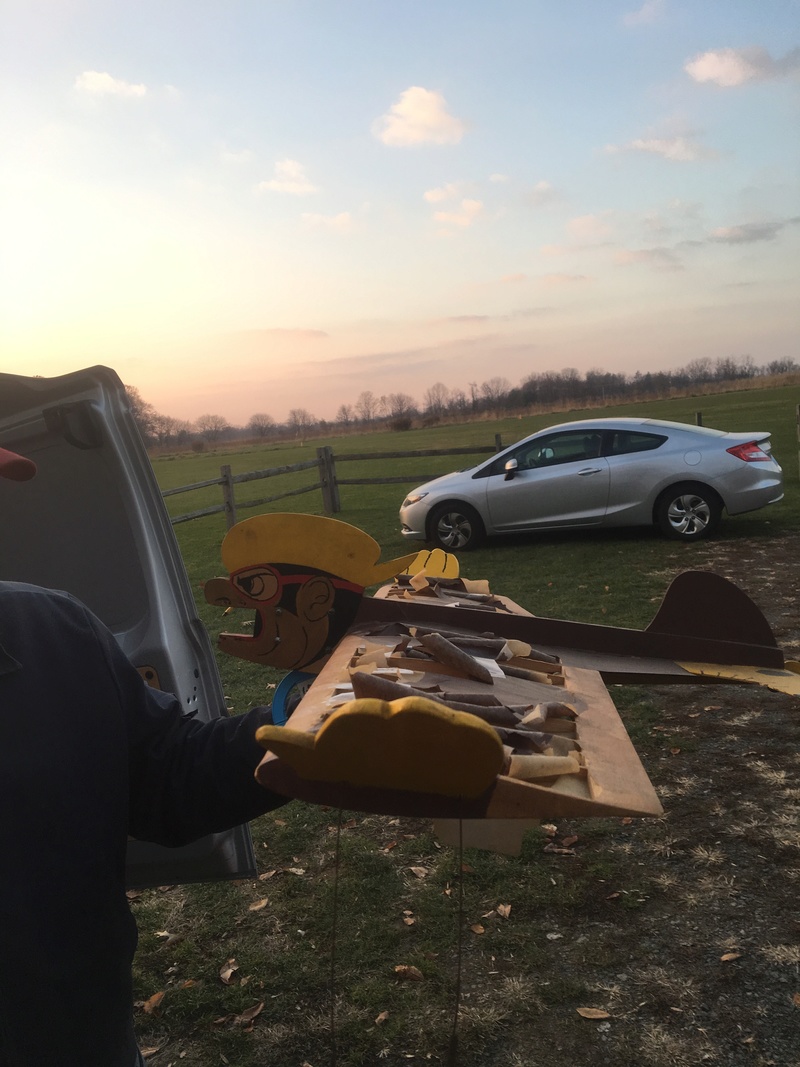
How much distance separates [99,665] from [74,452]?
1294mm

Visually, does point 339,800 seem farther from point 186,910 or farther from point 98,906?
point 186,910

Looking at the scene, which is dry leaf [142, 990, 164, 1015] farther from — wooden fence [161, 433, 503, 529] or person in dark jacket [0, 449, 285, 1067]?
wooden fence [161, 433, 503, 529]

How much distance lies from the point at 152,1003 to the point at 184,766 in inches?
70.3

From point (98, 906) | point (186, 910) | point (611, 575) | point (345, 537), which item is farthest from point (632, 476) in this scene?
point (98, 906)

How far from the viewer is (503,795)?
117cm

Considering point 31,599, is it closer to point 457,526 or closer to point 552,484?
point 552,484

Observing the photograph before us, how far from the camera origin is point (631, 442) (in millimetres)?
10625

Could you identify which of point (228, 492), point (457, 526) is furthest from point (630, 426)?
point (228, 492)

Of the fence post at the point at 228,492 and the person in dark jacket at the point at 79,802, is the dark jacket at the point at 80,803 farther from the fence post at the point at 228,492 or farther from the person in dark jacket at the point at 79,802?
the fence post at the point at 228,492

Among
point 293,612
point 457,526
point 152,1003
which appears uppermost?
point 293,612

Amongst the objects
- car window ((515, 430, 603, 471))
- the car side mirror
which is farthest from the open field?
the car side mirror

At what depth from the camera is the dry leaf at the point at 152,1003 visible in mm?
2904

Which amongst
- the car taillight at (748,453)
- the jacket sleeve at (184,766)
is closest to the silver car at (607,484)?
the car taillight at (748,453)

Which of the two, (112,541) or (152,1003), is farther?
(152,1003)
